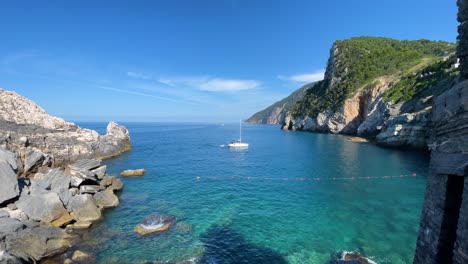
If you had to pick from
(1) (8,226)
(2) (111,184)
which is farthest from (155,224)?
(2) (111,184)

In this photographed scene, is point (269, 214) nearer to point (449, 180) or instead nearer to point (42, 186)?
point (449, 180)

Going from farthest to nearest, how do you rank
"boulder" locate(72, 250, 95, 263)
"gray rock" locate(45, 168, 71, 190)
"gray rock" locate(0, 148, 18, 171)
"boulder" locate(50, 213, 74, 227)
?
"gray rock" locate(45, 168, 71, 190)
"gray rock" locate(0, 148, 18, 171)
"boulder" locate(50, 213, 74, 227)
"boulder" locate(72, 250, 95, 263)

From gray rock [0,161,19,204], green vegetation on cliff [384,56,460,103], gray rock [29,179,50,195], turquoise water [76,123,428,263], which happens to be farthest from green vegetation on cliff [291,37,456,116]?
gray rock [0,161,19,204]

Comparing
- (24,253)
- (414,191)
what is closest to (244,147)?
(414,191)

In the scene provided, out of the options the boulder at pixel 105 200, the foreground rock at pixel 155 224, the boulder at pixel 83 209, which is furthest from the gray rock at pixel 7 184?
the foreground rock at pixel 155 224

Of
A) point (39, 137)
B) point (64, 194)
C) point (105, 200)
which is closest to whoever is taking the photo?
point (64, 194)

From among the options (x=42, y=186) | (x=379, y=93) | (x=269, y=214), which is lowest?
(x=269, y=214)

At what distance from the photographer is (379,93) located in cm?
8662

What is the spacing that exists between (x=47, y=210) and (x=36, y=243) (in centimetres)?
488

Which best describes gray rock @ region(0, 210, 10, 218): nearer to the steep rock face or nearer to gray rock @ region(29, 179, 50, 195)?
gray rock @ region(29, 179, 50, 195)

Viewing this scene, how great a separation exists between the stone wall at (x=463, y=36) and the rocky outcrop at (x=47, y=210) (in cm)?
2214

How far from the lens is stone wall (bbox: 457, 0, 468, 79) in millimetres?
6652

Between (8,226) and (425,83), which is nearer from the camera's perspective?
(8,226)

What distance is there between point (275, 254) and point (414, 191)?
74.5 feet
